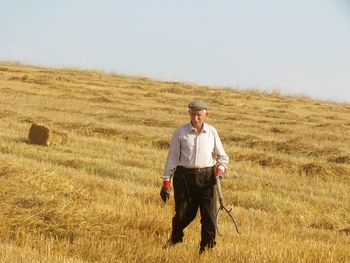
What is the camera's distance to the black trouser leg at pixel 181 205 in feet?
22.9

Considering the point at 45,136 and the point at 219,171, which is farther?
the point at 45,136

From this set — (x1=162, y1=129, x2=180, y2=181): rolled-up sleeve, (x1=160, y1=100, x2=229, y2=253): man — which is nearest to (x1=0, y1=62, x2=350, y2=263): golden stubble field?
(x1=160, y1=100, x2=229, y2=253): man

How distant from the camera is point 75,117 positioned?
21500 mm

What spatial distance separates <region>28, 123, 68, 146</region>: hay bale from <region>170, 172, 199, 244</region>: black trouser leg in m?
8.49

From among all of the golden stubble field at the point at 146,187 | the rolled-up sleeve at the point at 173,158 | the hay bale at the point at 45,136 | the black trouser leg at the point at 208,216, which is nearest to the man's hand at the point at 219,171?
the black trouser leg at the point at 208,216

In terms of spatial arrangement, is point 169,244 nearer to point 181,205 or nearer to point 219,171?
point 181,205

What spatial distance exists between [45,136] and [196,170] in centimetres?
884

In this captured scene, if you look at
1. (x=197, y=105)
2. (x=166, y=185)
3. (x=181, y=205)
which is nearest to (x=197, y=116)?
(x=197, y=105)

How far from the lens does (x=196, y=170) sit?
22.6 feet

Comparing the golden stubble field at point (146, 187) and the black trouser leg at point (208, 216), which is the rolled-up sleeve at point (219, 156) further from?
the golden stubble field at point (146, 187)

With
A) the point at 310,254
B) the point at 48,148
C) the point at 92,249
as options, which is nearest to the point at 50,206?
the point at 92,249

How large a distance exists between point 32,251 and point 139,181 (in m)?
5.89

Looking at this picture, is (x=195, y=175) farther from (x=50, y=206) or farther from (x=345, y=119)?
(x=345, y=119)

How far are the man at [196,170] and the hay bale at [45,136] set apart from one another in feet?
28.0
